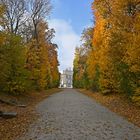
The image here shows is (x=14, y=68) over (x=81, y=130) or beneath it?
over

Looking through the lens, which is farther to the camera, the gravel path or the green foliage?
the green foliage

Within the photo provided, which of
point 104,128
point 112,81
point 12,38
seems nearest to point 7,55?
point 12,38

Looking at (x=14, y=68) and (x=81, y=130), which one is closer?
(x=81, y=130)

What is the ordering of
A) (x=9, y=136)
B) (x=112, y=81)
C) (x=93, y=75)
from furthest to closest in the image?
1. (x=93, y=75)
2. (x=112, y=81)
3. (x=9, y=136)

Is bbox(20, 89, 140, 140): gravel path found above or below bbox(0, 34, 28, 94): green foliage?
below

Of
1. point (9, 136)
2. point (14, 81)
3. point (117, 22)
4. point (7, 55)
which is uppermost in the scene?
point (117, 22)

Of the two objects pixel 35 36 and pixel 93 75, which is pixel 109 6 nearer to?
pixel 93 75

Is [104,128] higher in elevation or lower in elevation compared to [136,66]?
lower

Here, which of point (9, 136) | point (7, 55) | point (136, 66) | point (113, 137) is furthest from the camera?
point (7, 55)

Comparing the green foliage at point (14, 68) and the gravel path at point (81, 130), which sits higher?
the green foliage at point (14, 68)

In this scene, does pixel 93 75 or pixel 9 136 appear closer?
pixel 9 136

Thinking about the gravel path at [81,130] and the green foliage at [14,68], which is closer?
the gravel path at [81,130]

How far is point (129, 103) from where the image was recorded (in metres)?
26.8

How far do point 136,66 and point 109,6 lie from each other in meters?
11.4
